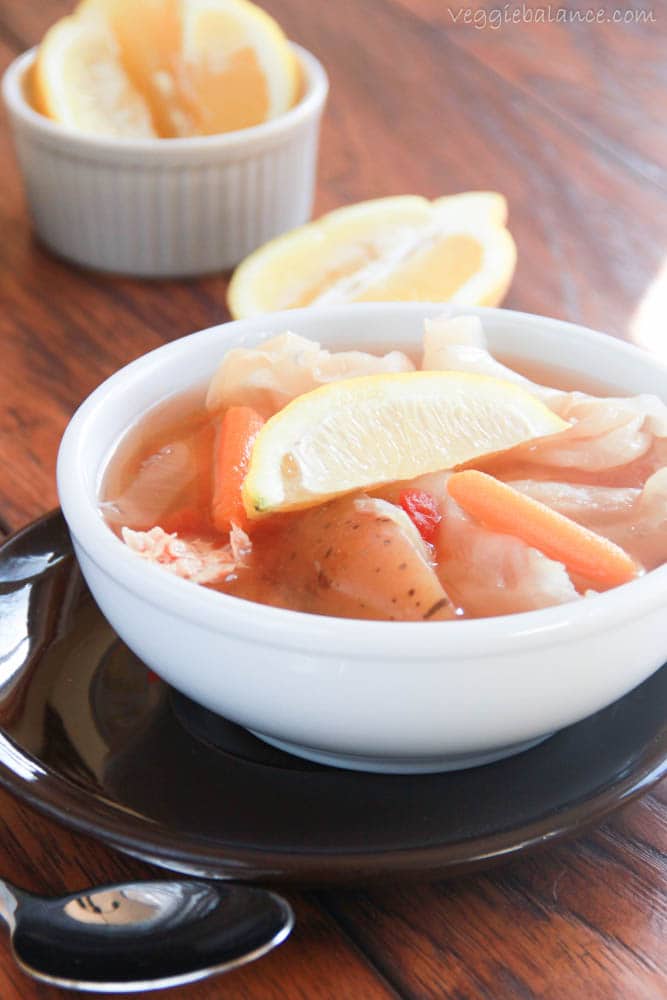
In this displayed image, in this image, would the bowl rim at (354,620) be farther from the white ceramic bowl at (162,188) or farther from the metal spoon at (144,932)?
the white ceramic bowl at (162,188)

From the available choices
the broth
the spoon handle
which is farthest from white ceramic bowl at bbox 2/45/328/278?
the spoon handle

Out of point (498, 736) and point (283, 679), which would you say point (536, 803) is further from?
point (283, 679)

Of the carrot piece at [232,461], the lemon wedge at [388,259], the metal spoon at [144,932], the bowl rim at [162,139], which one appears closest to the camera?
the metal spoon at [144,932]

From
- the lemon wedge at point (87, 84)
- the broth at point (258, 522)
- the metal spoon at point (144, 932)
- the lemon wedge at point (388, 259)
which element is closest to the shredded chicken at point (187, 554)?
the broth at point (258, 522)

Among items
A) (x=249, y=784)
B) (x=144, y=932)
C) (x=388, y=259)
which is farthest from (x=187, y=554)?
(x=388, y=259)

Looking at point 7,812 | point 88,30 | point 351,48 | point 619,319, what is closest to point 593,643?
point 7,812

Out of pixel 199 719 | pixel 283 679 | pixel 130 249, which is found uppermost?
pixel 283 679
